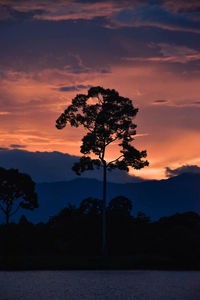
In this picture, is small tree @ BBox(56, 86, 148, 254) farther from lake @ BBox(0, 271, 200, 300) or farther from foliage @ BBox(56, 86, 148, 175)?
lake @ BBox(0, 271, 200, 300)

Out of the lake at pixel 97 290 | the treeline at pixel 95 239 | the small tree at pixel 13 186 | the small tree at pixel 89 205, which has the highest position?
the small tree at pixel 13 186

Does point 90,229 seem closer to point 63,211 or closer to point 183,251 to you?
point 183,251

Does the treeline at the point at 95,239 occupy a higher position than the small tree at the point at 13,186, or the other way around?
the small tree at the point at 13,186

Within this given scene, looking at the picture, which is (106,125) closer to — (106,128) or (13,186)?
(106,128)

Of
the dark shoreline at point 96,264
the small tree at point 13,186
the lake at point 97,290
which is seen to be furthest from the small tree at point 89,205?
the lake at point 97,290

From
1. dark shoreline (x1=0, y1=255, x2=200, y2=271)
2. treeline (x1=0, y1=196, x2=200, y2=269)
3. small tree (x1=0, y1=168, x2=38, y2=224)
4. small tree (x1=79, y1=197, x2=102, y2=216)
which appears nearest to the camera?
dark shoreline (x1=0, y1=255, x2=200, y2=271)

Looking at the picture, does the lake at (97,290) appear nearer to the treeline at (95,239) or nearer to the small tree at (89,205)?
the treeline at (95,239)

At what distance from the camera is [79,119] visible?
49.6 metres

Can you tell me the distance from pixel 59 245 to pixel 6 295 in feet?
97.9

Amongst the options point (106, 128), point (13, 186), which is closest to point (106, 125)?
point (106, 128)

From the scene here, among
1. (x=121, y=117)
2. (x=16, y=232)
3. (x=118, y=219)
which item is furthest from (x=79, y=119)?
(x=16, y=232)

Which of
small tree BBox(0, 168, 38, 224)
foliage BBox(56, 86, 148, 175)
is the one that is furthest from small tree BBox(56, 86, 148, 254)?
small tree BBox(0, 168, 38, 224)

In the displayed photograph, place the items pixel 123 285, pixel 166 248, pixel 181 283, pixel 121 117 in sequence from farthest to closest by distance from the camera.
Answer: pixel 121 117
pixel 166 248
pixel 181 283
pixel 123 285

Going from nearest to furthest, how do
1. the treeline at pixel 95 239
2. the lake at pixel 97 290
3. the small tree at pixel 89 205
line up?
the lake at pixel 97 290 < the treeline at pixel 95 239 < the small tree at pixel 89 205
